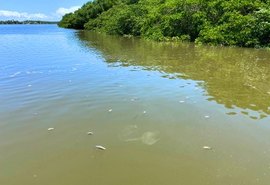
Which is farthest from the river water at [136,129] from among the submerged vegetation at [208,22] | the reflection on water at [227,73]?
the submerged vegetation at [208,22]

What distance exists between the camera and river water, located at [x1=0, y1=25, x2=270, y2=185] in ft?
17.0

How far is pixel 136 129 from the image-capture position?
278 inches

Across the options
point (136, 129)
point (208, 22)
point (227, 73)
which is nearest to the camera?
point (136, 129)

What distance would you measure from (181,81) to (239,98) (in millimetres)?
2860

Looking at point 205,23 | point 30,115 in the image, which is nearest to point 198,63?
point 30,115

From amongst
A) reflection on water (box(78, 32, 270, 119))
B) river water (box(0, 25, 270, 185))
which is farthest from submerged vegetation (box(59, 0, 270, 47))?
river water (box(0, 25, 270, 185))

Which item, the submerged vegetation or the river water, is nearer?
the river water

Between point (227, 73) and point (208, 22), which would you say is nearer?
point (227, 73)

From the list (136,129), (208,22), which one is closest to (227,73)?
(136,129)

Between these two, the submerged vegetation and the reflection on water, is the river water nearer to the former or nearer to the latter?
the reflection on water

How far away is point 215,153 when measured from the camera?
231 inches

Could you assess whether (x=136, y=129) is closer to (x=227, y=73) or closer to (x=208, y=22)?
(x=227, y=73)

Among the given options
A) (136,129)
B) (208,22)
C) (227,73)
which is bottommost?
(227,73)

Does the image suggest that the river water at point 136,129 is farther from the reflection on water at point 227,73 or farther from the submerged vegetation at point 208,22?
the submerged vegetation at point 208,22
